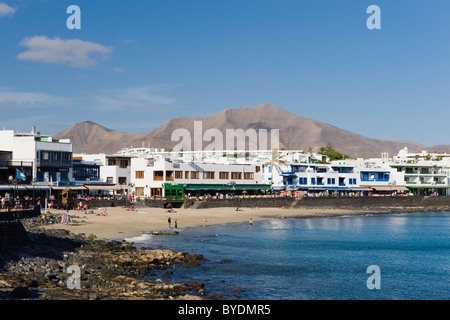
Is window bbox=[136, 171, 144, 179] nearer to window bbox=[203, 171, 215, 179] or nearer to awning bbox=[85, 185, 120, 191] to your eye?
awning bbox=[85, 185, 120, 191]

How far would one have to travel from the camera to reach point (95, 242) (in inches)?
1725

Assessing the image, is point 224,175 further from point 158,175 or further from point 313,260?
point 313,260

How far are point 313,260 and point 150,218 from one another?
29.6m

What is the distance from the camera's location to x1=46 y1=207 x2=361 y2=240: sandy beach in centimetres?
5438

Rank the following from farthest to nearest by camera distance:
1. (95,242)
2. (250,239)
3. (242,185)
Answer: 1. (242,185)
2. (250,239)
3. (95,242)

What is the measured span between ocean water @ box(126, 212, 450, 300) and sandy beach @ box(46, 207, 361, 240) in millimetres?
3689

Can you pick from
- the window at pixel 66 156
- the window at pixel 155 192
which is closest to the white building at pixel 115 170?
the window at pixel 155 192

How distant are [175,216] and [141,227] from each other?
13.5 meters

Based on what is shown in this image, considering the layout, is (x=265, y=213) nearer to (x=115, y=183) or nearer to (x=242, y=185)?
(x=242, y=185)

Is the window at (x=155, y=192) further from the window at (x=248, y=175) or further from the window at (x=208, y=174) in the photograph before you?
the window at (x=248, y=175)

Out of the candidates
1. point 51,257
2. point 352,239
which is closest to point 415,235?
point 352,239

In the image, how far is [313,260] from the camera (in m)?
45.0

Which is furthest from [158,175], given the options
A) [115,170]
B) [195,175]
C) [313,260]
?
[313,260]
